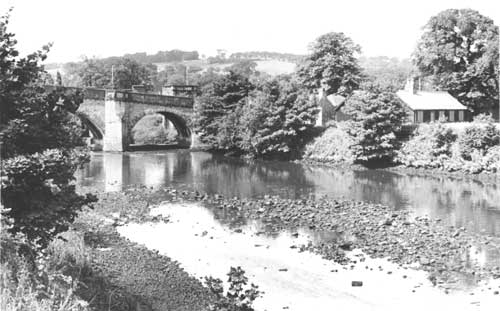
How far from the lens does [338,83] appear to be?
62.1 metres

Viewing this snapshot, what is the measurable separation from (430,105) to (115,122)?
3180cm

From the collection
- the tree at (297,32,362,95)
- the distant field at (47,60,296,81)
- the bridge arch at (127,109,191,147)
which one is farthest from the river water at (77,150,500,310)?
the distant field at (47,60,296,81)

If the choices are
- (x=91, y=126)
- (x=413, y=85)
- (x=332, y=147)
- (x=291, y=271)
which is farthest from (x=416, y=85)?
(x=291, y=271)

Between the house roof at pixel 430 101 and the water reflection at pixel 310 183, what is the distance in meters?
12.6

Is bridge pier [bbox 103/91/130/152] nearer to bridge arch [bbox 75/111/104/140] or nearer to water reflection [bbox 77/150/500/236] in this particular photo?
bridge arch [bbox 75/111/104/140]

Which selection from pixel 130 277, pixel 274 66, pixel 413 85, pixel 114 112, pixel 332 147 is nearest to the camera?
pixel 130 277

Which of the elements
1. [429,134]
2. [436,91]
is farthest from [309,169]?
[436,91]

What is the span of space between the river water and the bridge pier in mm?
7582

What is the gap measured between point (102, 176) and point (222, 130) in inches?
647

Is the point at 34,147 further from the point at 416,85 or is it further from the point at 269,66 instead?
the point at 269,66

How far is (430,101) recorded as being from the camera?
184 ft

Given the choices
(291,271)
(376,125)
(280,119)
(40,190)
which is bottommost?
(291,271)

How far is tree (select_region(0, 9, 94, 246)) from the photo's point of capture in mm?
11852

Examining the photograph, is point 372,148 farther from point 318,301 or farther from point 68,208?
point 68,208
